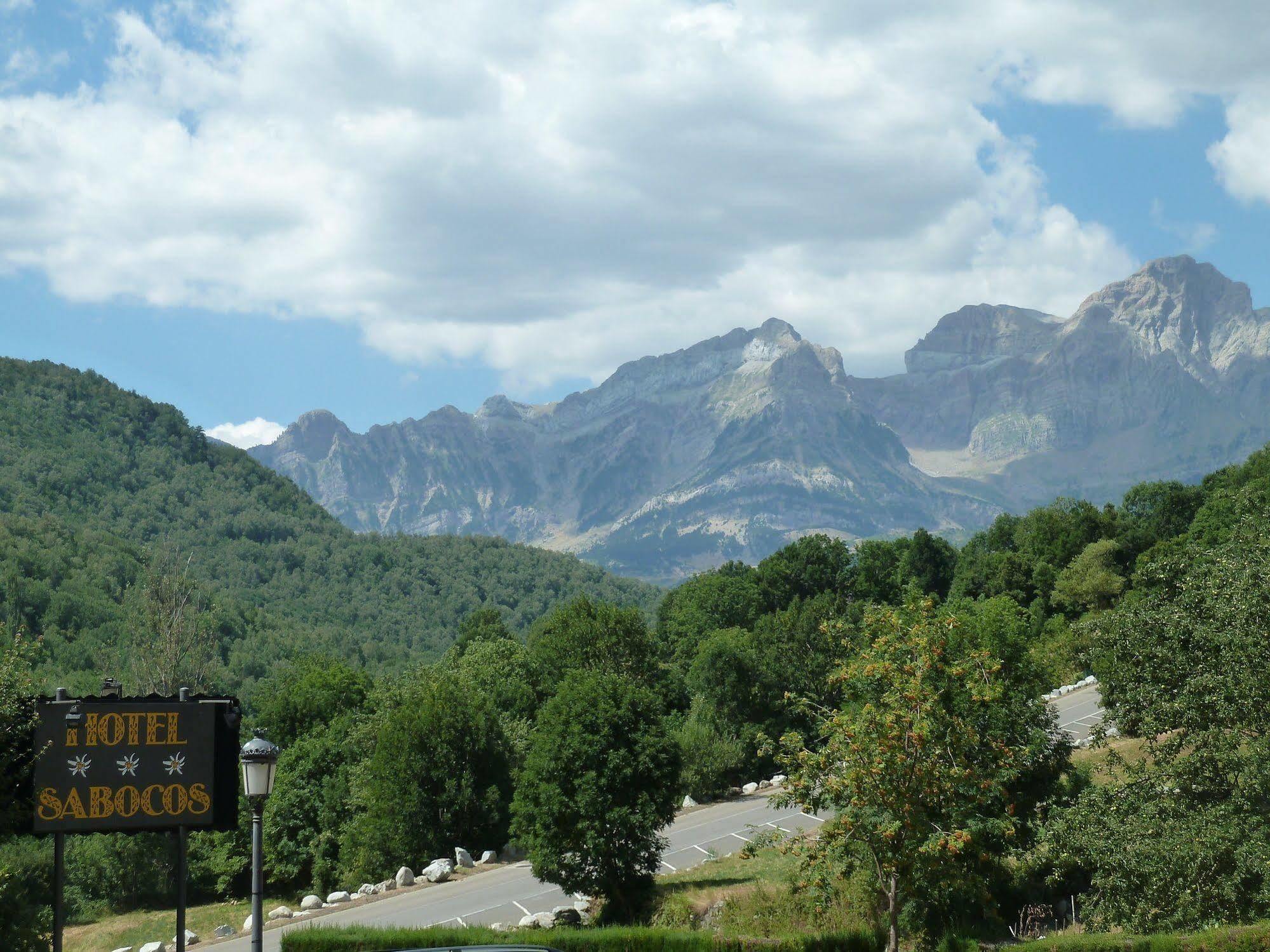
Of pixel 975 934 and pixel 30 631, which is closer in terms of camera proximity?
pixel 975 934

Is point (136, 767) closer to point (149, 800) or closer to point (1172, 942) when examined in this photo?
point (149, 800)

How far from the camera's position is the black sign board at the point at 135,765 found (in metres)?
18.8

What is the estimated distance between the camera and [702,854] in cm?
3606

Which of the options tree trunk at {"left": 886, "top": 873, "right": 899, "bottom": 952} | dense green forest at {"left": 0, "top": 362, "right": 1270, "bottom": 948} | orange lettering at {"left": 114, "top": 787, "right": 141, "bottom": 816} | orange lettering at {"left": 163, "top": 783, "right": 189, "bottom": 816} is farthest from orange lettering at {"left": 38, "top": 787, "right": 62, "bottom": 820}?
tree trunk at {"left": 886, "top": 873, "right": 899, "bottom": 952}

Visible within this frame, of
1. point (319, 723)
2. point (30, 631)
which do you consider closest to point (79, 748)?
point (319, 723)

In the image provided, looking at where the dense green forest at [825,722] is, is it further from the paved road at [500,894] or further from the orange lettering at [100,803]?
the paved road at [500,894]

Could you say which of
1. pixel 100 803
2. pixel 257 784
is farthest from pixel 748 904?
pixel 100 803

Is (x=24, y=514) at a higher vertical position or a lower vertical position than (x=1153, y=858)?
higher

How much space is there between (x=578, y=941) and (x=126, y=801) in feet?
29.1

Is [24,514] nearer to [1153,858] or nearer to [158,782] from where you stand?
[158,782]

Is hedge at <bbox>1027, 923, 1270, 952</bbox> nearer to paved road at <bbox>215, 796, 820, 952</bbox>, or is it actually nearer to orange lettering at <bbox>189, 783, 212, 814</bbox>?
paved road at <bbox>215, 796, 820, 952</bbox>

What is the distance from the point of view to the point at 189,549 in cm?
15162

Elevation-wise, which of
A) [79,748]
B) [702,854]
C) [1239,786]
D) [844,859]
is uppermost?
[79,748]

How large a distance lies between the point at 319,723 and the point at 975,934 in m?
40.0
